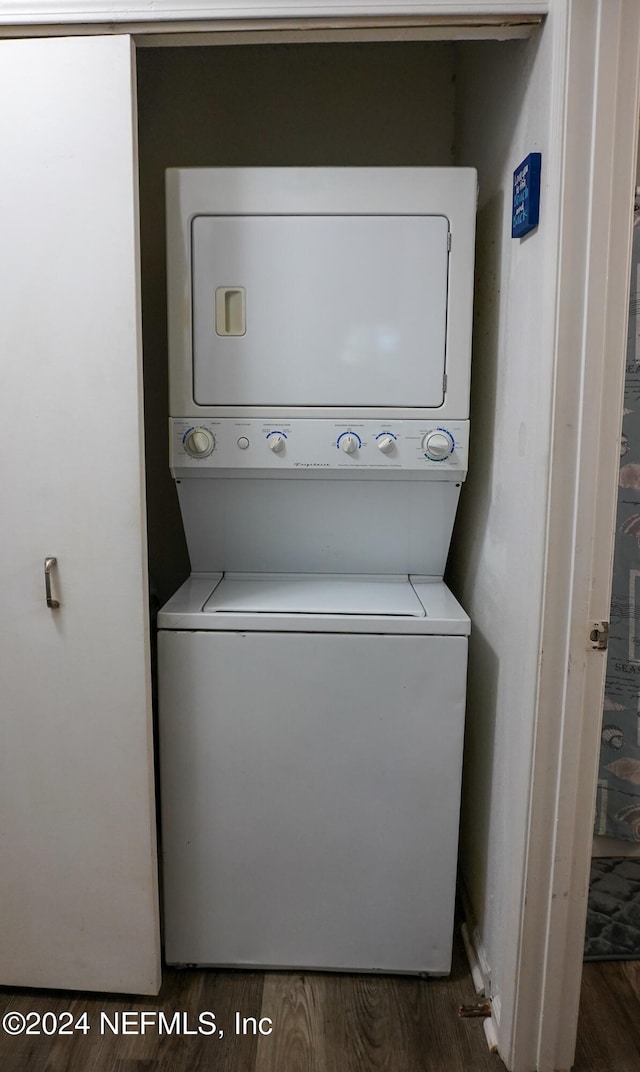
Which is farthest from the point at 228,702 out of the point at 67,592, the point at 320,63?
the point at 320,63

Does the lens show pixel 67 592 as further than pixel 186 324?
No

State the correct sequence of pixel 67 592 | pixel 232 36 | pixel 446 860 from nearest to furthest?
pixel 232 36 → pixel 67 592 → pixel 446 860

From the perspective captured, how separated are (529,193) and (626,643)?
1185 millimetres

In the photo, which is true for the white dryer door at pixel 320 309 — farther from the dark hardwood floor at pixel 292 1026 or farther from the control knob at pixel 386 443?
the dark hardwood floor at pixel 292 1026

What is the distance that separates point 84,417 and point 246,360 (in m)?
0.37

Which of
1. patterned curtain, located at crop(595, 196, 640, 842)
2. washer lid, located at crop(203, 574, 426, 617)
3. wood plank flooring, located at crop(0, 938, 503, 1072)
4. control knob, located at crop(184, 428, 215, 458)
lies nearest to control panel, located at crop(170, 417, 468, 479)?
control knob, located at crop(184, 428, 215, 458)

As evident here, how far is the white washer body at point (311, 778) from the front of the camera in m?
1.43

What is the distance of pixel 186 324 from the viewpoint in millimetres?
1503

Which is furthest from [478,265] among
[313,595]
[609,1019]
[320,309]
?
[609,1019]

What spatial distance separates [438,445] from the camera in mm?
1494

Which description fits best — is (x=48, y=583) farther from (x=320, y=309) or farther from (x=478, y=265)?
(x=478, y=265)

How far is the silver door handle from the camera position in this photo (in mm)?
1365

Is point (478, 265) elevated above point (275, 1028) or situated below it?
above

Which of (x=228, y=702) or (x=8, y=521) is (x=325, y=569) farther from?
(x=8, y=521)
